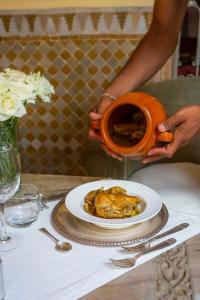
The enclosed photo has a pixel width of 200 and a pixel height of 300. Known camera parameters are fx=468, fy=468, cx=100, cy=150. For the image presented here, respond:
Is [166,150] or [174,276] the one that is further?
[166,150]

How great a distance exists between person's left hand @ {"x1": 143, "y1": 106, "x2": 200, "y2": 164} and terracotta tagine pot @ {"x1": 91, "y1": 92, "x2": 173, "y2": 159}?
27 millimetres

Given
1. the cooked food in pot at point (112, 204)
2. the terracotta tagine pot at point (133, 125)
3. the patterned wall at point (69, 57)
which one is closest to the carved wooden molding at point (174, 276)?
the cooked food in pot at point (112, 204)

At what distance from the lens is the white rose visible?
3.55 feet

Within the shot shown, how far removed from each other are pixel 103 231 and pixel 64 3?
1576 millimetres

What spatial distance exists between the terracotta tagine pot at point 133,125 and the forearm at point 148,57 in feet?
1.27

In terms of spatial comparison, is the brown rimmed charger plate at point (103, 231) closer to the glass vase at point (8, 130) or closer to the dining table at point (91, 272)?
the dining table at point (91, 272)

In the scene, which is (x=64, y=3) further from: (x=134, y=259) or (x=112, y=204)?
(x=134, y=259)

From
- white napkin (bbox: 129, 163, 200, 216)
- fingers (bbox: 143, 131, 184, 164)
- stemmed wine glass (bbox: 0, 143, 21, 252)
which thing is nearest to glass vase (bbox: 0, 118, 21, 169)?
stemmed wine glass (bbox: 0, 143, 21, 252)

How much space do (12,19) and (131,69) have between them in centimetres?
101

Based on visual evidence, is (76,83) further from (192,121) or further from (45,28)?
(192,121)

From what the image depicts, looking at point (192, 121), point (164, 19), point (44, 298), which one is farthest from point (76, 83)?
point (44, 298)

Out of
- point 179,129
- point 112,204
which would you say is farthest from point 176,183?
point 112,204

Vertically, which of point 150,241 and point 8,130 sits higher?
point 8,130

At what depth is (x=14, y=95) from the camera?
3.63 feet
